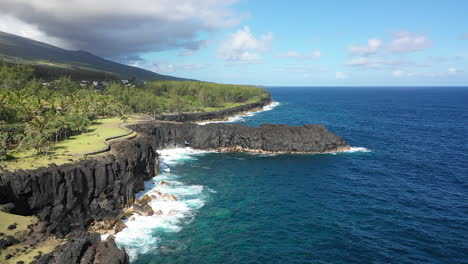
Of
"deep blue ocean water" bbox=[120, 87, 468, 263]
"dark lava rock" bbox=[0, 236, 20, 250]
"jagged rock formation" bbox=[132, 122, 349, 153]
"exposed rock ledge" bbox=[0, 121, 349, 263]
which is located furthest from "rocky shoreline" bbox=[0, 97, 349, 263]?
"jagged rock formation" bbox=[132, 122, 349, 153]

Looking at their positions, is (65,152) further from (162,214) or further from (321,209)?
(321,209)

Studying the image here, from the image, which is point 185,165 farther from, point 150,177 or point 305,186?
point 305,186

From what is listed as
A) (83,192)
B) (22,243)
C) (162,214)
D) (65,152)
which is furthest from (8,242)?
(65,152)

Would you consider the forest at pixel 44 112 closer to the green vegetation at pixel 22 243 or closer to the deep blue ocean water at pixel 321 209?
the green vegetation at pixel 22 243

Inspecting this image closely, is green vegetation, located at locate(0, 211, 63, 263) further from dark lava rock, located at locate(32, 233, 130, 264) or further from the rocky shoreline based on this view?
dark lava rock, located at locate(32, 233, 130, 264)

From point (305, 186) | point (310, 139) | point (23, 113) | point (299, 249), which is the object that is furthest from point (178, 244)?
point (310, 139)

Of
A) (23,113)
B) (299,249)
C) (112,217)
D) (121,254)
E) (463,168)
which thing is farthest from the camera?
(463,168)
